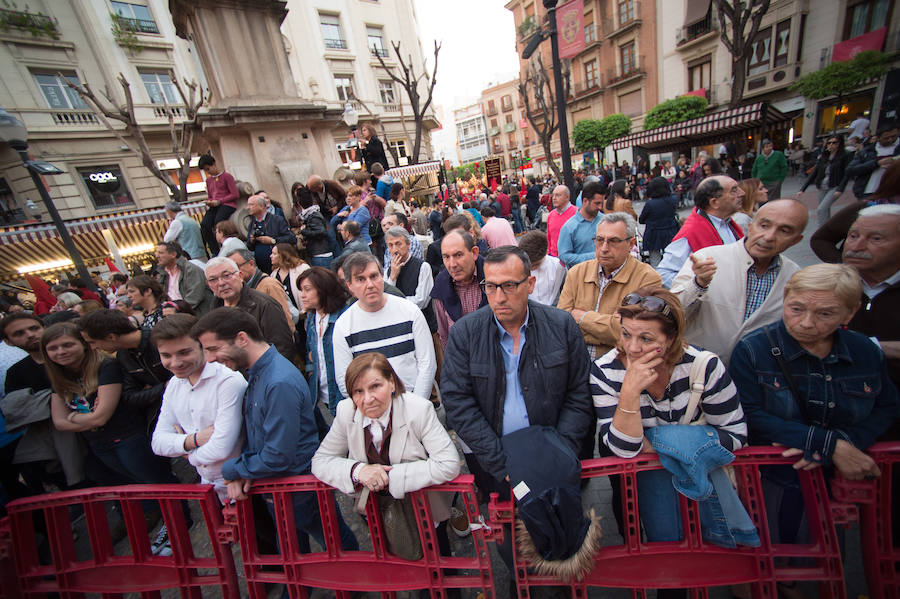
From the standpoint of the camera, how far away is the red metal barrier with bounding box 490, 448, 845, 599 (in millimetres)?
1722

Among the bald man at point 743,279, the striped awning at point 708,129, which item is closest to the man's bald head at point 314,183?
the bald man at point 743,279

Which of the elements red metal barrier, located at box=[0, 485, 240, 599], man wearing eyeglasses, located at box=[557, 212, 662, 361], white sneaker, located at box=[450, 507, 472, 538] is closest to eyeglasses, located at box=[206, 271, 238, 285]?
red metal barrier, located at box=[0, 485, 240, 599]

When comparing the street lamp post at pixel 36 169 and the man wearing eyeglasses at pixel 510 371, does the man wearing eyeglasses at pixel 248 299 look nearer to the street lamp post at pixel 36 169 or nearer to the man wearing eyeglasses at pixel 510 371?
the man wearing eyeglasses at pixel 510 371

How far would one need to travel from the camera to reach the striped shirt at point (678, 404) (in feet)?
5.64

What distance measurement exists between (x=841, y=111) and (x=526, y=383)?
30.5 m

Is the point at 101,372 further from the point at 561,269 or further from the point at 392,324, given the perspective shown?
the point at 561,269

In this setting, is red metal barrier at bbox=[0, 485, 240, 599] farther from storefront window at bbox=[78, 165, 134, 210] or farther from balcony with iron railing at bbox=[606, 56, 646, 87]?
balcony with iron railing at bbox=[606, 56, 646, 87]

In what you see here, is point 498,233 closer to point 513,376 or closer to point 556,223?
point 556,223

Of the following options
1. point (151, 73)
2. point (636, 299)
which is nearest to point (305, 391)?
point (636, 299)

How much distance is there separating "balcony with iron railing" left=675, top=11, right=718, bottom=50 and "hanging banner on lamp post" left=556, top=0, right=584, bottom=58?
80.8ft

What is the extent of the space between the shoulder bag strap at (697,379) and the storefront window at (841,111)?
2886cm

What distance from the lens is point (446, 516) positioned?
6.95ft

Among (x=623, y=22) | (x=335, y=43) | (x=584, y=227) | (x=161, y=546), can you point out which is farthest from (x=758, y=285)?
(x=623, y=22)

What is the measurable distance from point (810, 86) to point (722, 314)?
26848 mm
